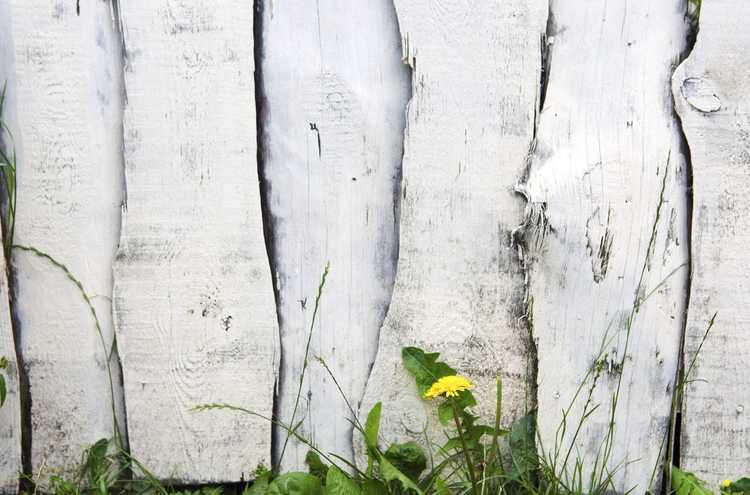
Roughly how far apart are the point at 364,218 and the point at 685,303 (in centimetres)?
73

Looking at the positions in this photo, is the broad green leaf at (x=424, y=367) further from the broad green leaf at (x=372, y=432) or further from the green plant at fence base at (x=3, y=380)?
the green plant at fence base at (x=3, y=380)

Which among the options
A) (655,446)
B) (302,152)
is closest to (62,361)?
(302,152)

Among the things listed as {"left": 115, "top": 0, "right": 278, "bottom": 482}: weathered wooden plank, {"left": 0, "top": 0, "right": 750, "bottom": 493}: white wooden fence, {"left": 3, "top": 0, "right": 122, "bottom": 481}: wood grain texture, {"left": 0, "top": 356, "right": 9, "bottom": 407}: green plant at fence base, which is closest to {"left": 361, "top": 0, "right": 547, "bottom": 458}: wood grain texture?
{"left": 0, "top": 0, "right": 750, "bottom": 493}: white wooden fence

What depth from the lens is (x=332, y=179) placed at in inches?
68.1

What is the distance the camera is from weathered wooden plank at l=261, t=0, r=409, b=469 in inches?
66.5

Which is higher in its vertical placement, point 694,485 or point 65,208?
point 65,208

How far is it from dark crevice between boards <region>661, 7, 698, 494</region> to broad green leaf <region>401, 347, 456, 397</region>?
50 centimetres

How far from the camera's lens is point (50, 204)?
1.75 meters

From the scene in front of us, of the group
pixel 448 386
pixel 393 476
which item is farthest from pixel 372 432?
pixel 448 386

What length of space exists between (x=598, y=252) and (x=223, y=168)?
0.84 m

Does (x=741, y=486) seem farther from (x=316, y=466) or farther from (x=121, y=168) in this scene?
(x=121, y=168)

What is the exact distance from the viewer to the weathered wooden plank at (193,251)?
5.54 feet

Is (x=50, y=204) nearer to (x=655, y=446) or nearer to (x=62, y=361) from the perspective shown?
(x=62, y=361)

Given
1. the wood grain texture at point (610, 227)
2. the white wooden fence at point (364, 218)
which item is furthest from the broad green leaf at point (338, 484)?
the wood grain texture at point (610, 227)
